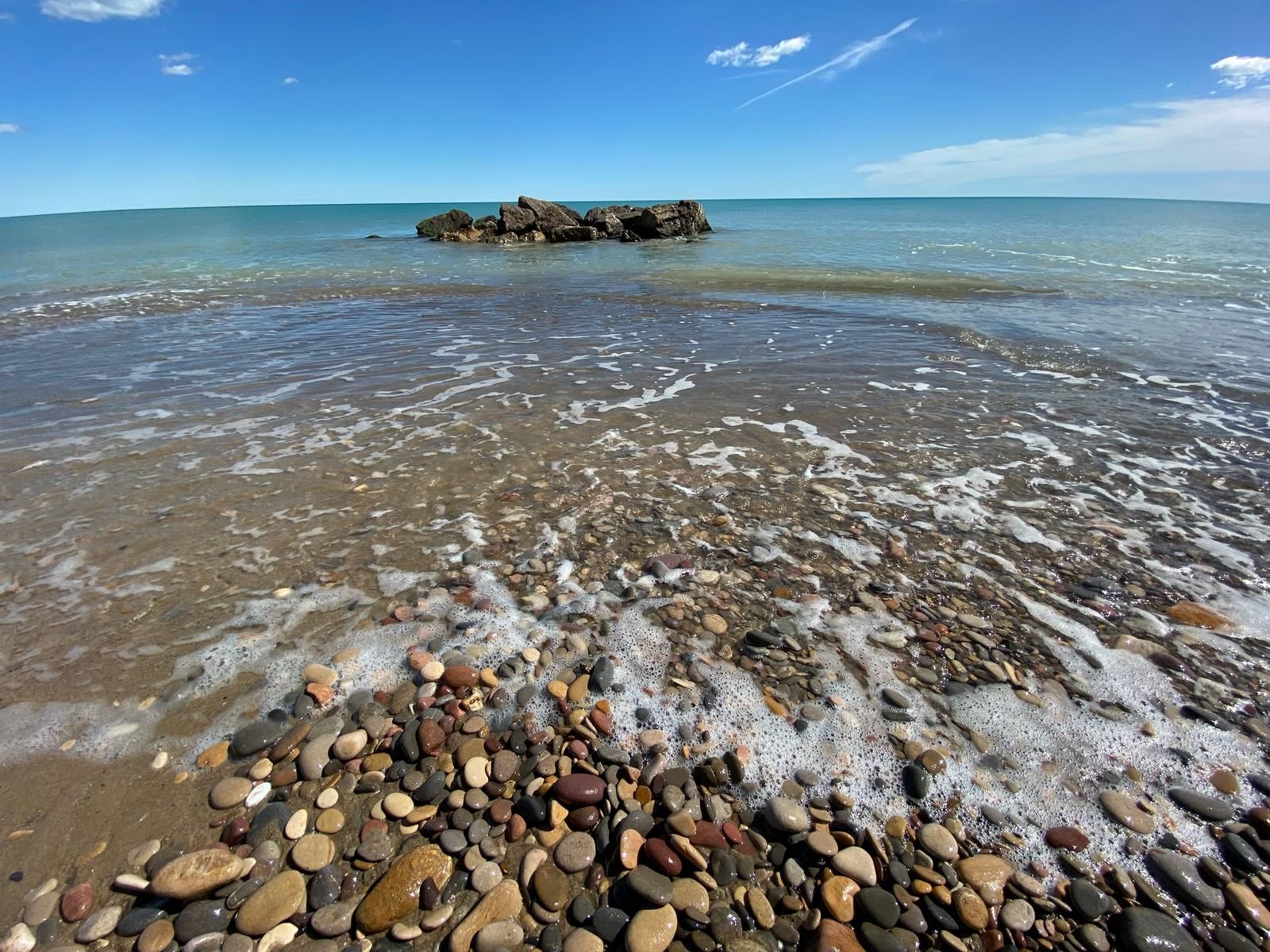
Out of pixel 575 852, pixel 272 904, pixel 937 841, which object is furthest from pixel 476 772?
pixel 937 841

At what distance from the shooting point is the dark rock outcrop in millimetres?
43125

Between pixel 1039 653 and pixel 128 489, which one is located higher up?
pixel 128 489

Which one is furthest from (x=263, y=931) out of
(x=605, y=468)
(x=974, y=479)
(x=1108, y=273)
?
(x=1108, y=273)

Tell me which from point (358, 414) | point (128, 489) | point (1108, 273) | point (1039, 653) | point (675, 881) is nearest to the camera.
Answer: point (675, 881)

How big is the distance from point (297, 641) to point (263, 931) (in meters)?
1.73

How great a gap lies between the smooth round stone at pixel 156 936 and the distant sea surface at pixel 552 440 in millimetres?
1194

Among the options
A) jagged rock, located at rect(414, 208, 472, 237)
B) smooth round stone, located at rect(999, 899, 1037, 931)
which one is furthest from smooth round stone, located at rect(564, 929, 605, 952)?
jagged rock, located at rect(414, 208, 472, 237)

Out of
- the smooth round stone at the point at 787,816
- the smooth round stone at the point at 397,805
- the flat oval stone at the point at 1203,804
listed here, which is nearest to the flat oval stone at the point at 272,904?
the smooth round stone at the point at 397,805

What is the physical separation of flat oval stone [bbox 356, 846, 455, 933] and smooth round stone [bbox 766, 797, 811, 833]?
1.34 m

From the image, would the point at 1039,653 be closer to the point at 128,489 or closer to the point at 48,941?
the point at 48,941

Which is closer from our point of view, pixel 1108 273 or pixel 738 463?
pixel 738 463

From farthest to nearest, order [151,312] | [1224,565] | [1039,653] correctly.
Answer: [151,312] → [1224,565] → [1039,653]

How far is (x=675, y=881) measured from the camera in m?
2.25

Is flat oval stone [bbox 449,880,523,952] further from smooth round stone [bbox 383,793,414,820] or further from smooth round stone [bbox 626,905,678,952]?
smooth round stone [bbox 383,793,414,820]
